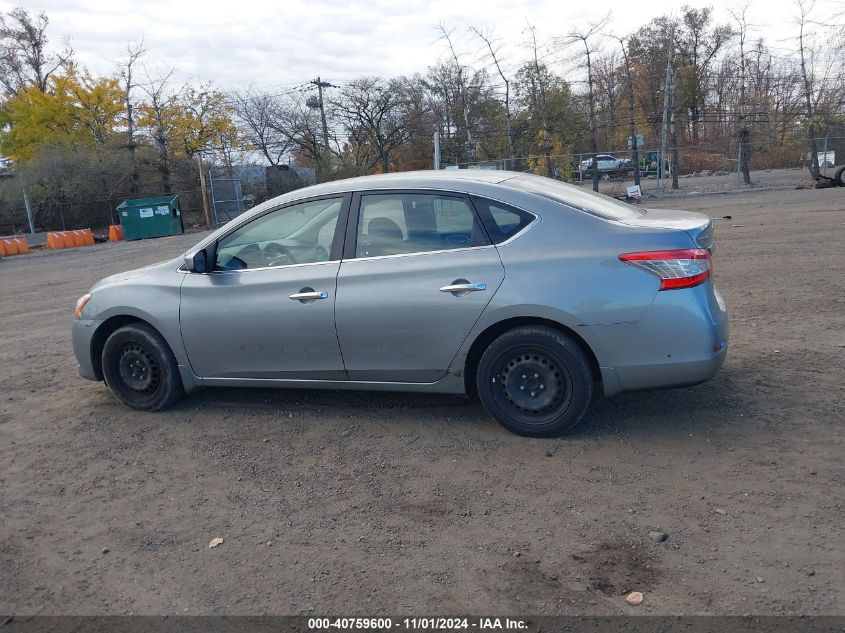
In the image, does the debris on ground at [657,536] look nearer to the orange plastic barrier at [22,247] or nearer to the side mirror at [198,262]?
the side mirror at [198,262]

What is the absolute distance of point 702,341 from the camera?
14.6ft

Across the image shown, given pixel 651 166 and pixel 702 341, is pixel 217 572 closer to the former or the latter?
pixel 702 341

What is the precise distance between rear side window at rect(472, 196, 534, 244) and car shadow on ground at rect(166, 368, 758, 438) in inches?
51.9

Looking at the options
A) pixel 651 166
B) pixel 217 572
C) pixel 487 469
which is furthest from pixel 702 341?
pixel 651 166

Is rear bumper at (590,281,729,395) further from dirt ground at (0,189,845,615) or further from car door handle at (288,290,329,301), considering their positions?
car door handle at (288,290,329,301)

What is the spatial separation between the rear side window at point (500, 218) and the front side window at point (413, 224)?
0.07 m

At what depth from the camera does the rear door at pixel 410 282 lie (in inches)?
189

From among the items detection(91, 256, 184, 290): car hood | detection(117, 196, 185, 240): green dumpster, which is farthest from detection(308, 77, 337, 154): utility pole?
detection(91, 256, 184, 290): car hood

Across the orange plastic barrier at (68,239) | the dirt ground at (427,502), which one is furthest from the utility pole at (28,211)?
the dirt ground at (427,502)

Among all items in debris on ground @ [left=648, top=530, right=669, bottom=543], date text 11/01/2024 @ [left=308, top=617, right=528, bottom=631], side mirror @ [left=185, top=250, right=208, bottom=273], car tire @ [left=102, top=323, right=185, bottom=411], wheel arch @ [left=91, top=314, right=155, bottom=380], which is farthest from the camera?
wheel arch @ [left=91, top=314, right=155, bottom=380]

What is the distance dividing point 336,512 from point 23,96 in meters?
48.8

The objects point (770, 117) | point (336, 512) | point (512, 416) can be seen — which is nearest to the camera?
point (336, 512)

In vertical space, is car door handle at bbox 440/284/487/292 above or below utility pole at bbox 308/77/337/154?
below

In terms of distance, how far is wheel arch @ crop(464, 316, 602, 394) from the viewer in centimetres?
469
